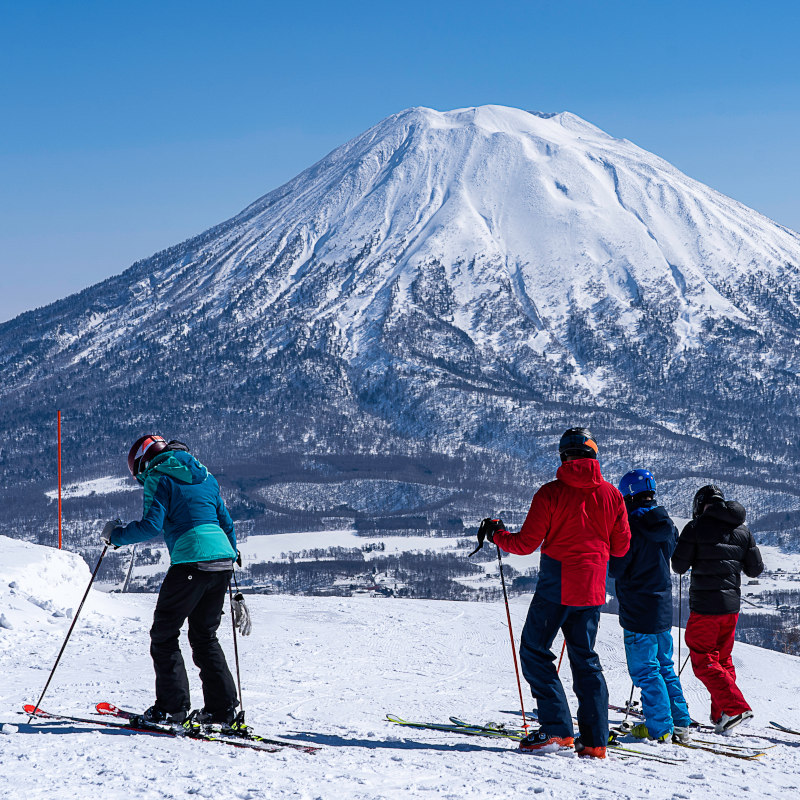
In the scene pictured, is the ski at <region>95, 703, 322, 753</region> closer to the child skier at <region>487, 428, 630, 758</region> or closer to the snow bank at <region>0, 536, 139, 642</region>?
the child skier at <region>487, 428, 630, 758</region>

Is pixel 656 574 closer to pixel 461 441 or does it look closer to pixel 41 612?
pixel 41 612

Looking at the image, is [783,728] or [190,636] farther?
[783,728]

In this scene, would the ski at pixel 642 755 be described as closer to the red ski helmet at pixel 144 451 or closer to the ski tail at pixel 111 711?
the ski tail at pixel 111 711

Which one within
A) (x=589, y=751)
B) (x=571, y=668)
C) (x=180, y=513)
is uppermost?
(x=180, y=513)

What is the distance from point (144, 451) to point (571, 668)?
10.3 ft

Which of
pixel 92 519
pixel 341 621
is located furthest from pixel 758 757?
pixel 92 519

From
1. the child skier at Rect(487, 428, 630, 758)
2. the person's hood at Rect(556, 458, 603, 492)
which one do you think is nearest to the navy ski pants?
the child skier at Rect(487, 428, 630, 758)

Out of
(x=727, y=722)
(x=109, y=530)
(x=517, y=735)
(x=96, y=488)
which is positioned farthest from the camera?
(x=96, y=488)

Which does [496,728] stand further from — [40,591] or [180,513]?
[40,591]

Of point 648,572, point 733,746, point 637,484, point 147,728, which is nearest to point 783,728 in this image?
point 733,746

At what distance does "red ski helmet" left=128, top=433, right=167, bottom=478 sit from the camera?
5.96m

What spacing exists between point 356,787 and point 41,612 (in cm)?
750

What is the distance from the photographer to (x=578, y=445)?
576cm

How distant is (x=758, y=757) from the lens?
6.07 metres
